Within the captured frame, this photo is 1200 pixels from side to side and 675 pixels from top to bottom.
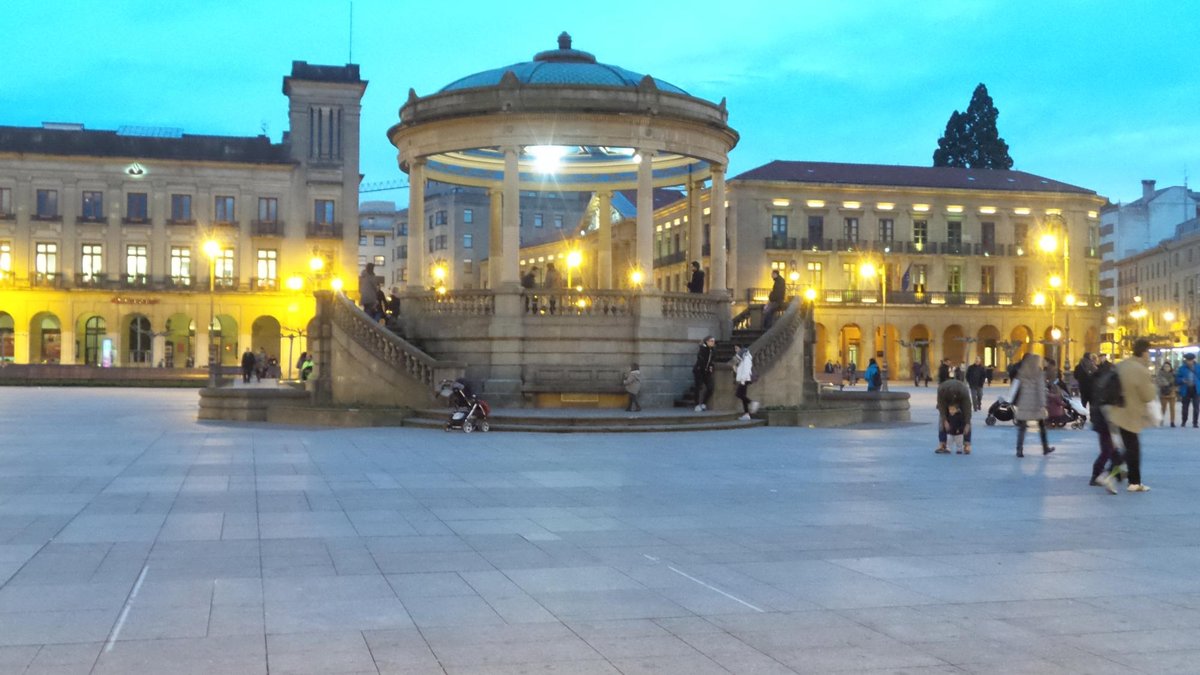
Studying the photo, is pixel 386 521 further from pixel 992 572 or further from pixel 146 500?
pixel 992 572

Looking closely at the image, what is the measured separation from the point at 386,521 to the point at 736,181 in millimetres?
79991

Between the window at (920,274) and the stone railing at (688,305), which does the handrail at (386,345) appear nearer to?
the stone railing at (688,305)

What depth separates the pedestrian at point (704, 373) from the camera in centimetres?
2822

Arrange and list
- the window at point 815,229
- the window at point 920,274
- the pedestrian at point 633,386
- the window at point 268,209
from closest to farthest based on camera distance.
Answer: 1. the pedestrian at point 633,386
2. the window at point 268,209
3. the window at point 815,229
4. the window at point 920,274

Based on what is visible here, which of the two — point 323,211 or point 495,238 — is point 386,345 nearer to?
point 495,238

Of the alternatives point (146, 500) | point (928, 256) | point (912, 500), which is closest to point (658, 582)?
point (912, 500)

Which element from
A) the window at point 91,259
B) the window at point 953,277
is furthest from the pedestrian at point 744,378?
the window at point 953,277

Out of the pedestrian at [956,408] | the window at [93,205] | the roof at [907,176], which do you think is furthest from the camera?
the roof at [907,176]

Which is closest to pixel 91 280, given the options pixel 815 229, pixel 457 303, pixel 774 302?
pixel 815 229

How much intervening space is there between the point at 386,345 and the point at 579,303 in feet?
16.5

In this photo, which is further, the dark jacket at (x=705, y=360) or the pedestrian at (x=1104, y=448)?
the dark jacket at (x=705, y=360)

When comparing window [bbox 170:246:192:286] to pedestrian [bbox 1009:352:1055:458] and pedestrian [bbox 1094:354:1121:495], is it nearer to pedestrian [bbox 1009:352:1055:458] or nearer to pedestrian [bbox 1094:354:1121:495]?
pedestrian [bbox 1009:352:1055:458]

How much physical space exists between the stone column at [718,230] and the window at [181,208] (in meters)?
60.7

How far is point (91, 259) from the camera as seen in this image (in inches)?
3334
